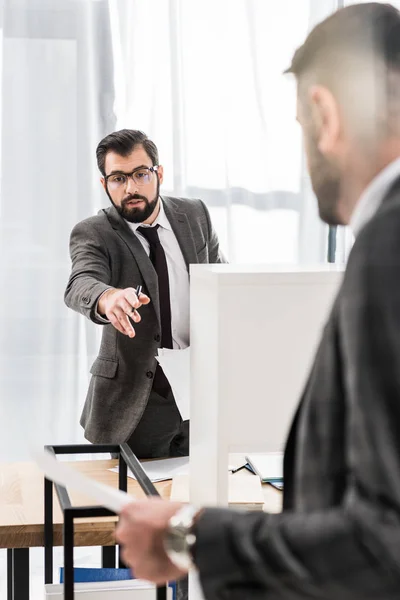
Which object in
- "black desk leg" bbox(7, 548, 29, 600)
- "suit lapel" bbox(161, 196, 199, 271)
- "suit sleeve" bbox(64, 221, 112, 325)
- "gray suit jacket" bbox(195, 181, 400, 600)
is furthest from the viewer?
"suit lapel" bbox(161, 196, 199, 271)

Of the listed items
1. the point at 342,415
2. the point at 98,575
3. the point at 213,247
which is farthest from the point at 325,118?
the point at 213,247

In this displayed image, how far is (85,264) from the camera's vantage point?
101 inches

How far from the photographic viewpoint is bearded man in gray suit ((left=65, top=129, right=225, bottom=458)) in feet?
8.18

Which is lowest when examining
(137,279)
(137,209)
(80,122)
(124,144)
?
(137,279)

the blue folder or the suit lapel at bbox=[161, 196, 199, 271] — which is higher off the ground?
the suit lapel at bbox=[161, 196, 199, 271]

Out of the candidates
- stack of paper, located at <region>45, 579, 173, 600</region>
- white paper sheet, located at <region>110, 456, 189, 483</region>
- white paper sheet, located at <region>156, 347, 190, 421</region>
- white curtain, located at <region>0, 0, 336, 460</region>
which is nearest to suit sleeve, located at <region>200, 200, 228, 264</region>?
white paper sheet, located at <region>110, 456, 189, 483</region>

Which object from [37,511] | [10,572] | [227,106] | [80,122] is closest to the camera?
[37,511]

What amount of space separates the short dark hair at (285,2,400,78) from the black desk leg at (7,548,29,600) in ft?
4.48

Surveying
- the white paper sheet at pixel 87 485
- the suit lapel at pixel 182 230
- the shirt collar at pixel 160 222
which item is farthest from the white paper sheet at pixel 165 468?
the white paper sheet at pixel 87 485

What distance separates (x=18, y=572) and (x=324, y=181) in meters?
1.39

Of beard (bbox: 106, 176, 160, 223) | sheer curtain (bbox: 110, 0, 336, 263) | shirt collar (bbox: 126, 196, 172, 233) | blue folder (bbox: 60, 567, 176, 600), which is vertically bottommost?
blue folder (bbox: 60, 567, 176, 600)

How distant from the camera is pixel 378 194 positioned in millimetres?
752

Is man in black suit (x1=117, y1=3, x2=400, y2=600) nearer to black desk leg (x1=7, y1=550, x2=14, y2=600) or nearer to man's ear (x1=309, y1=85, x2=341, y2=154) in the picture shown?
man's ear (x1=309, y1=85, x2=341, y2=154)

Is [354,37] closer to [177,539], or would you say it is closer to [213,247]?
[177,539]
